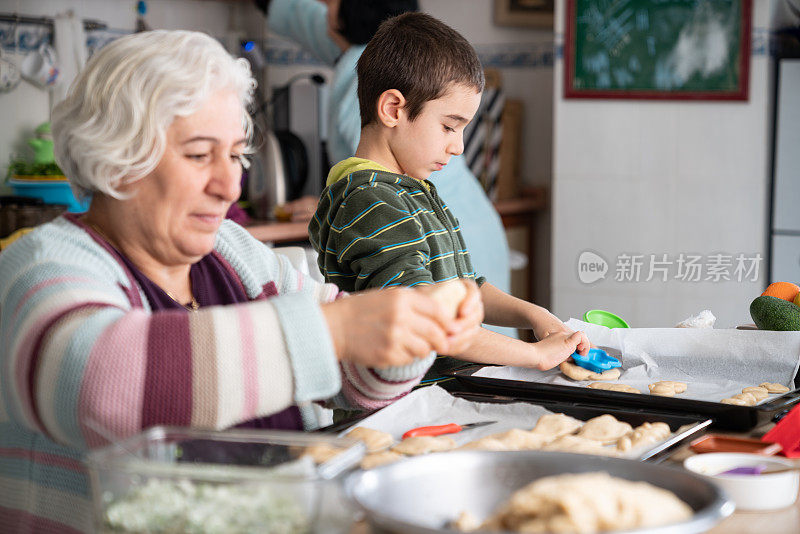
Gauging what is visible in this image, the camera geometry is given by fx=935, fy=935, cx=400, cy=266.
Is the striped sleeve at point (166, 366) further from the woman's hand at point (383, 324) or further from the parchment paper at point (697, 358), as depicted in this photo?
the parchment paper at point (697, 358)

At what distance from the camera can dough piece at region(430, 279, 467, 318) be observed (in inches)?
37.6

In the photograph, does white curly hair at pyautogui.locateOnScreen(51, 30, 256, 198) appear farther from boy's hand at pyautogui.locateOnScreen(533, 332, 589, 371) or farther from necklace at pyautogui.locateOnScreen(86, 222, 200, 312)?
boy's hand at pyautogui.locateOnScreen(533, 332, 589, 371)

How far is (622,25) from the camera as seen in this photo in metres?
3.60

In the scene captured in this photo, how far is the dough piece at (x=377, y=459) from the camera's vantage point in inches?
40.1

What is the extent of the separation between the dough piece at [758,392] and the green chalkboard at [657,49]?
2.32 m

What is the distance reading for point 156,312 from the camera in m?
1.04

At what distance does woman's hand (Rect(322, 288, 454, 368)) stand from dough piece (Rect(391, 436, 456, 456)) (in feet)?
0.56

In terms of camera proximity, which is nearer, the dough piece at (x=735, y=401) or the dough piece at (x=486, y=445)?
the dough piece at (x=486, y=445)

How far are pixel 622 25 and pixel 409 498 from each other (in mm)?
3126

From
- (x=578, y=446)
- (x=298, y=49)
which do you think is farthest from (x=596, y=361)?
(x=298, y=49)

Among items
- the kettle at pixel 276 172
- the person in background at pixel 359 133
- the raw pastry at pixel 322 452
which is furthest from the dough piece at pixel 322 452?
the kettle at pixel 276 172

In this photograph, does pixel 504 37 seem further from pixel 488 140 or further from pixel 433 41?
pixel 433 41

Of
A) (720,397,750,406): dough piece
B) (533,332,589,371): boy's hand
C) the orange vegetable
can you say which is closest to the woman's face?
(533,332,589,371): boy's hand

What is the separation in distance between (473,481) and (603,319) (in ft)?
3.43
